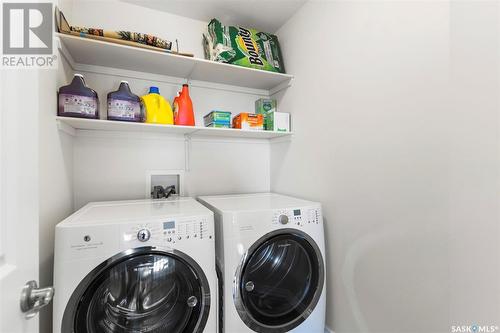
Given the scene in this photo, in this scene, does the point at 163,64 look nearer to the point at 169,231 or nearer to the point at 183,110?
the point at 183,110

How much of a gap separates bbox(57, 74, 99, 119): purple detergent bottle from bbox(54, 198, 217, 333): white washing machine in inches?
22.8

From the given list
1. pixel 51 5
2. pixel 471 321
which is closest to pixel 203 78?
pixel 51 5

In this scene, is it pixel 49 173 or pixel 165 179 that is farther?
pixel 165 179

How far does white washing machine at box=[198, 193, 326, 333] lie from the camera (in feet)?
4.32

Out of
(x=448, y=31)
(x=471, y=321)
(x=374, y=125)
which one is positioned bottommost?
(x=471, y=321)

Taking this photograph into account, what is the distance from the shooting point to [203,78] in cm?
206

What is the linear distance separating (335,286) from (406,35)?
1.54 metres

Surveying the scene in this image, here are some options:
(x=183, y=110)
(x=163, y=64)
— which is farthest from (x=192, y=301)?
(x=163, y=64)

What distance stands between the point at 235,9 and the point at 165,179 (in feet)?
4.91

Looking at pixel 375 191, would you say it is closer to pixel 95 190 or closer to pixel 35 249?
pixel 35 249

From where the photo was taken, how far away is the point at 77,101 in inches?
55.6

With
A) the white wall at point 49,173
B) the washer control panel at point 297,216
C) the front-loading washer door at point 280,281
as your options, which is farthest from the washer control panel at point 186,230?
the white wall at point 49,173

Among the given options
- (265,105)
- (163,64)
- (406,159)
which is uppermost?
(163,64)

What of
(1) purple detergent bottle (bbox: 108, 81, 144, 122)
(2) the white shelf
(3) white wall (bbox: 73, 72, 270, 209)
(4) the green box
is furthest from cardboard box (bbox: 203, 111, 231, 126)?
(1) purple detergent bottle (bbox: 108, 81, 144, 122)
